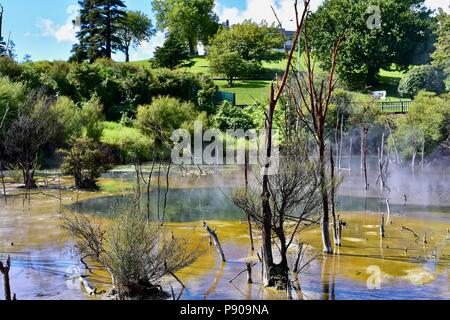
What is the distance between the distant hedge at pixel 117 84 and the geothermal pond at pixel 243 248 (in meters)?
19.3

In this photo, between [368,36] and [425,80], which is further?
[368,36]

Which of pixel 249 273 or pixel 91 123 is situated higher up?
pixel 91 123

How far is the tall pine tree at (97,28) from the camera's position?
49719 mm

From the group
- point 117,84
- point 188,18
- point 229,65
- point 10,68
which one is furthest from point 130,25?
point 10,68

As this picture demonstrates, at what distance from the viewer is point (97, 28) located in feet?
168

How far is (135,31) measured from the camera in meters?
61.7

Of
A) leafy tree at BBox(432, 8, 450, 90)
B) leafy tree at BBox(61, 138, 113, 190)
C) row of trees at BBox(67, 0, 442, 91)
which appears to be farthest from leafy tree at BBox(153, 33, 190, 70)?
leafy tree at BBox(61, 138, 113, 190)

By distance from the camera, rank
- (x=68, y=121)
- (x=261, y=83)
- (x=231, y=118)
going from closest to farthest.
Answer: (x=68, y=121) → (x=231, y=118) → (x=261, y=83)

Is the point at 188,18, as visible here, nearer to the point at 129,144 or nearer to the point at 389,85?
the point at 389,85

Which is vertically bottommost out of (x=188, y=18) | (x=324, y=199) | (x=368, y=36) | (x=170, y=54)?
(x=324, y=199)

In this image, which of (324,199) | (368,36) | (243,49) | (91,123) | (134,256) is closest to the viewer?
(134,256)

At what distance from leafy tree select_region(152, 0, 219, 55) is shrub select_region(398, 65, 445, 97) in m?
Answer: 22.2

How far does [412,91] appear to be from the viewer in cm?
5119

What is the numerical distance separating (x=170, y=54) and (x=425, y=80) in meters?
23.6
